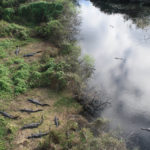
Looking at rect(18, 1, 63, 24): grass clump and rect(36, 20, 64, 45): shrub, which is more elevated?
rect(18, 1, 63, 24): grass clump

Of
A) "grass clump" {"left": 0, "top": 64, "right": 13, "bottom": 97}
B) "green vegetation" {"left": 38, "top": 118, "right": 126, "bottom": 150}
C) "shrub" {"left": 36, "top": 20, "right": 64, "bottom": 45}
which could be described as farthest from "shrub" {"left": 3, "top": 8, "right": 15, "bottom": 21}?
"green vegetation" {"left": 38, "top": 118, "right": 126, "bottom": 150}

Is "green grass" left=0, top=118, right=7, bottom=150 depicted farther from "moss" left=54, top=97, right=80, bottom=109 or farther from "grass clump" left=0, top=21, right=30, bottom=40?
"grass clump" left=0, top=21, right=30, bottom=40

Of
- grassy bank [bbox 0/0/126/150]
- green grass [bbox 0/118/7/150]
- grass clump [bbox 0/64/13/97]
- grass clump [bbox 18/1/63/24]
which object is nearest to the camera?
green grass [bbox 0/118/7/150]

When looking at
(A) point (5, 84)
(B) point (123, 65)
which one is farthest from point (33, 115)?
(B) point (123, 65)

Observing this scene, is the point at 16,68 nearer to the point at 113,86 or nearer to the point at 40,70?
the point at 40,70

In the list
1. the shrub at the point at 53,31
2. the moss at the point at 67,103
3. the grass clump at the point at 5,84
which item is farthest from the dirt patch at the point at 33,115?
the shrub at the point at 53,31

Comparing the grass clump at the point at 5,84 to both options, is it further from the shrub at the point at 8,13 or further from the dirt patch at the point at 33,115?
the shrub at the point at 8,13

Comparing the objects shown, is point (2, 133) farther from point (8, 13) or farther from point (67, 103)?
point (8, 13)
